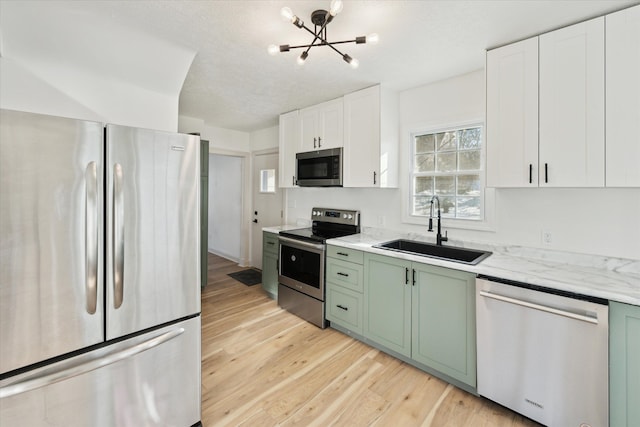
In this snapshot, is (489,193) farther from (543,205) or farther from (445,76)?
(445,76)

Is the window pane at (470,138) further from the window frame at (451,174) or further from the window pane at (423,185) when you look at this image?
the window pane at (423,185)

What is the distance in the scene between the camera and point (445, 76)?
260cm

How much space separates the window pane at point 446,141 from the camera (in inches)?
106

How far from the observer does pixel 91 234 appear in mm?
1258

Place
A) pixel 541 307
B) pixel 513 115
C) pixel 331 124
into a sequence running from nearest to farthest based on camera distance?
pixel 541 307, pixel 513 115, pixel 331 124

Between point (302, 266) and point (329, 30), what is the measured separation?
2.25 meters

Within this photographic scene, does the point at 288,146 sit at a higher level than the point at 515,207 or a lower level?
higher

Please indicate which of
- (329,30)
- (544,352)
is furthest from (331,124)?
(544,352)

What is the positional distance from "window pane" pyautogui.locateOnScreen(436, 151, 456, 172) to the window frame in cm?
5

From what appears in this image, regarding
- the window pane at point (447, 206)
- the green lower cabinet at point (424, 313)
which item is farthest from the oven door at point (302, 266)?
the window pane at point (447, 206)

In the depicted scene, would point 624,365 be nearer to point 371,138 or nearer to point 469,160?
point 469,160

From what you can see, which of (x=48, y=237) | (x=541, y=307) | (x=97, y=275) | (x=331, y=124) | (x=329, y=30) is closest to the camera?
(x=48, y=237)

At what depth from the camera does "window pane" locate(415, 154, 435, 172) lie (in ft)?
9.36

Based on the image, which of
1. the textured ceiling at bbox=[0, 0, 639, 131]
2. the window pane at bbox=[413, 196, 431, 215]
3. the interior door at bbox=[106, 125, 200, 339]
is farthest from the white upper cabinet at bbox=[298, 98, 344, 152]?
the interior door at bbox=[106, 125, 200, 339]
